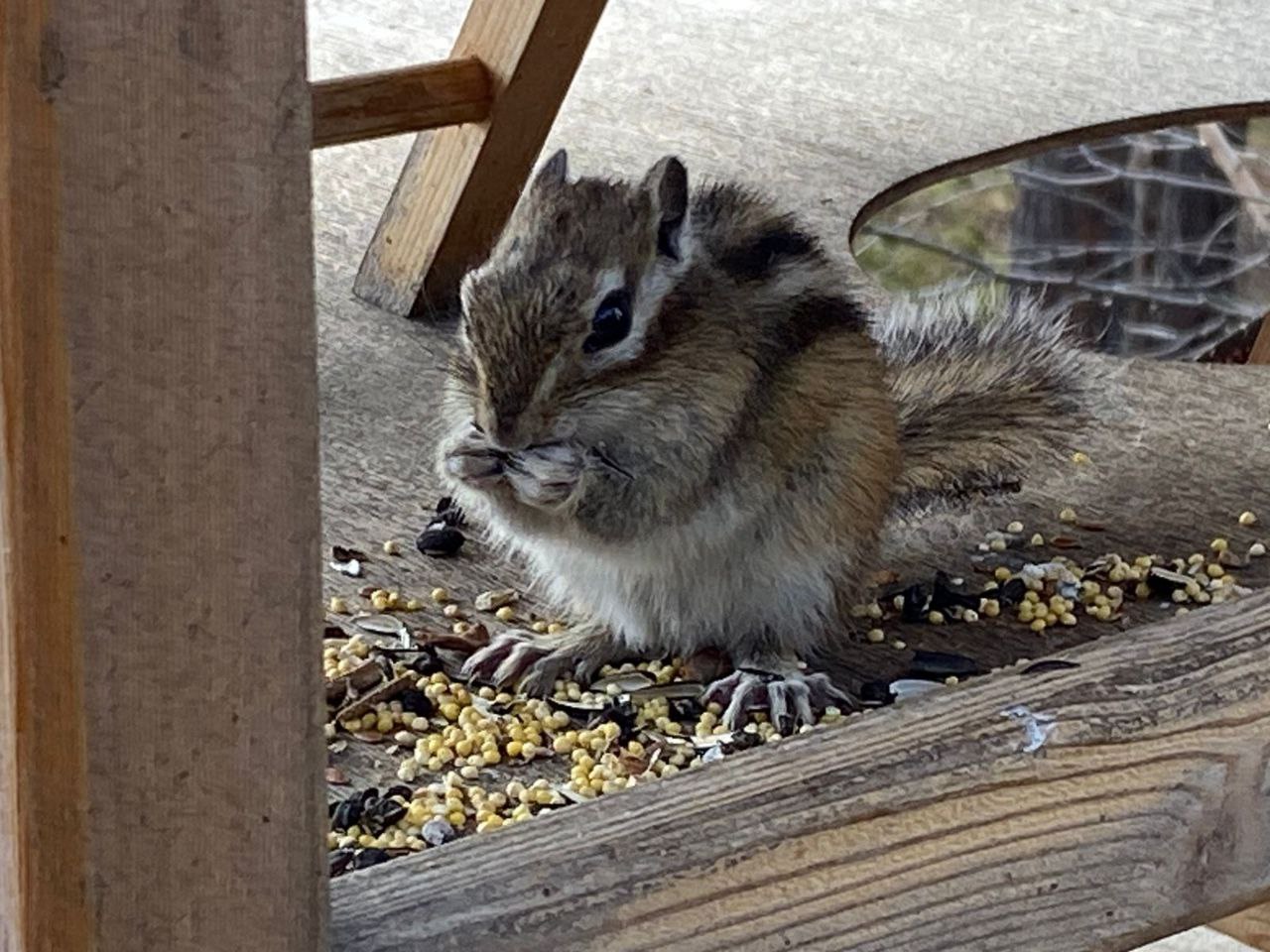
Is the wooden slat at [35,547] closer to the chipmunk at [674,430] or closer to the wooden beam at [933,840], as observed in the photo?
the wooden beam at [933,840]

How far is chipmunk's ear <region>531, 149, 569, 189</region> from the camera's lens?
1.70 meters

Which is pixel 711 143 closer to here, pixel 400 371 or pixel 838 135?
pixel 838 135

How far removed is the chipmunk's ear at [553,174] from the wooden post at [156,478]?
803 mm

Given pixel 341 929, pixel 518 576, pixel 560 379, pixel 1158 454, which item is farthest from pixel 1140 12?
pixel 341 929

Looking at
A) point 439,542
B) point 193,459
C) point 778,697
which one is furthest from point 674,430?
point 193,459

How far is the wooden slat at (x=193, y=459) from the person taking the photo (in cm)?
85

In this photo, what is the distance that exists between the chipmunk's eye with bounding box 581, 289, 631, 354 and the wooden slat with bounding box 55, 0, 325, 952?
2.29ft

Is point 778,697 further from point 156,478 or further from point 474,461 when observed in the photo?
point 156,478

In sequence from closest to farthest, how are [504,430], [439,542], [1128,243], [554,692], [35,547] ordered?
Result: 1. [35,547]
2. [504,430]
3. [554,692]
4. [439,542]
5. [1128,243]

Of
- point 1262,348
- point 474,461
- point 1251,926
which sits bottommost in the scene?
point 1251,926

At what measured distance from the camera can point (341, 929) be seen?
3.37 feet

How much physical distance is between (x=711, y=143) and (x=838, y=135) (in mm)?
159

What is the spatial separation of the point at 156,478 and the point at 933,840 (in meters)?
0.46

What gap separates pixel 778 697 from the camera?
5.42 ft
